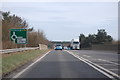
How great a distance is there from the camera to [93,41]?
14488 centimetres

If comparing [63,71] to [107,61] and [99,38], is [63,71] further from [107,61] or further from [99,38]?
[99,38]

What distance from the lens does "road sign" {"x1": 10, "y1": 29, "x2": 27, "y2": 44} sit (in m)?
44.8

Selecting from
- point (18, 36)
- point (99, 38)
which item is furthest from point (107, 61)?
point (99, 38)

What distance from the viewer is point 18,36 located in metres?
45.3

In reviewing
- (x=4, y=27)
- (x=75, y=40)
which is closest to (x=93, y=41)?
(x=75, y=40)

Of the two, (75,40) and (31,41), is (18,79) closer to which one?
(31,41)

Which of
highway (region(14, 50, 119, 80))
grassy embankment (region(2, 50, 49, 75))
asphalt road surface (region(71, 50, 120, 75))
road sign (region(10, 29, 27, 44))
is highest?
road sign (region(10, 29, 27, 44))

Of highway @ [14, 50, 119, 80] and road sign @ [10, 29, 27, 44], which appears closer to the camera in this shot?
highway @ [14, 50, 119, 80]

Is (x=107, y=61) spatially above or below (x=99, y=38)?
below

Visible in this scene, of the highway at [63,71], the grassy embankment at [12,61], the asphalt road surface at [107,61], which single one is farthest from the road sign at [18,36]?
the highway at [63,71]

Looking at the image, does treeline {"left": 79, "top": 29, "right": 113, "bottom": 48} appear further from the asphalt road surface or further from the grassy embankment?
the grassy embankment

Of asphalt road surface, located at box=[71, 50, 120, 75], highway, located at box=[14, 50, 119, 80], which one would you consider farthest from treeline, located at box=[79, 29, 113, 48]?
highway, located at box=[14, 50, 119, 80]

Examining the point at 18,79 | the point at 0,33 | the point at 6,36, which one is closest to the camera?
the point at 18,79

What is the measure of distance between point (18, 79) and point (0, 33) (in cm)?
3936
